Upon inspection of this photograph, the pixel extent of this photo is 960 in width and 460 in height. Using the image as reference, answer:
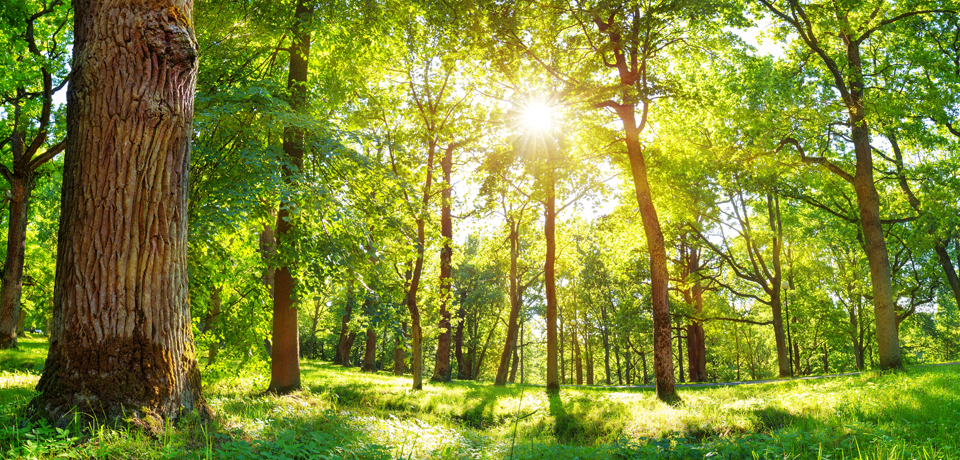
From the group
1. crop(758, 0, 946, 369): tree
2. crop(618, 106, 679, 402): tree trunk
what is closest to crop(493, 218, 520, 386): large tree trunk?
crop(618, 106, 679, 402): tree trunk

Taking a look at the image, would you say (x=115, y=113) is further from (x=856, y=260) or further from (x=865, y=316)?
(x=865, y=316)

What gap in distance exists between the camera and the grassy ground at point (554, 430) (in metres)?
3.71

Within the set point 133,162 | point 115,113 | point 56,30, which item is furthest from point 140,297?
point 56,30

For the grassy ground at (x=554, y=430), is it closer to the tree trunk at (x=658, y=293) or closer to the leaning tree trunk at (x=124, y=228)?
the leaning tree trunk at (x=124, y=228)

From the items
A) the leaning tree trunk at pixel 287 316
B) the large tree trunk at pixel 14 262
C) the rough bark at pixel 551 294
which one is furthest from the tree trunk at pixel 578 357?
the large tree trunk at pixel 14 262

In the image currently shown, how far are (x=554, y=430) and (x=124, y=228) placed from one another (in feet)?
25.7

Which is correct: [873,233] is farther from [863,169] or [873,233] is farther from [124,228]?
[124,228]

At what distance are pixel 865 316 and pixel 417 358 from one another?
130ft

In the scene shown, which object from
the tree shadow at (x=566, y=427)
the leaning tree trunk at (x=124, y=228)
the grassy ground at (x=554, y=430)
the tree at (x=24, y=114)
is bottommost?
the tree shadow at (x=566, y=427)

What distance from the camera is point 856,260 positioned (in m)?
34.0

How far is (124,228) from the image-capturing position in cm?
417

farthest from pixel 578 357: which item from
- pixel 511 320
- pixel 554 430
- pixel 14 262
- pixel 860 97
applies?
pixel 14 262

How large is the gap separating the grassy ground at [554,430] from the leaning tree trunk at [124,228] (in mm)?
345

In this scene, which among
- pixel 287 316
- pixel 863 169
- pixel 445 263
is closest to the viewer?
pixel 287 316
